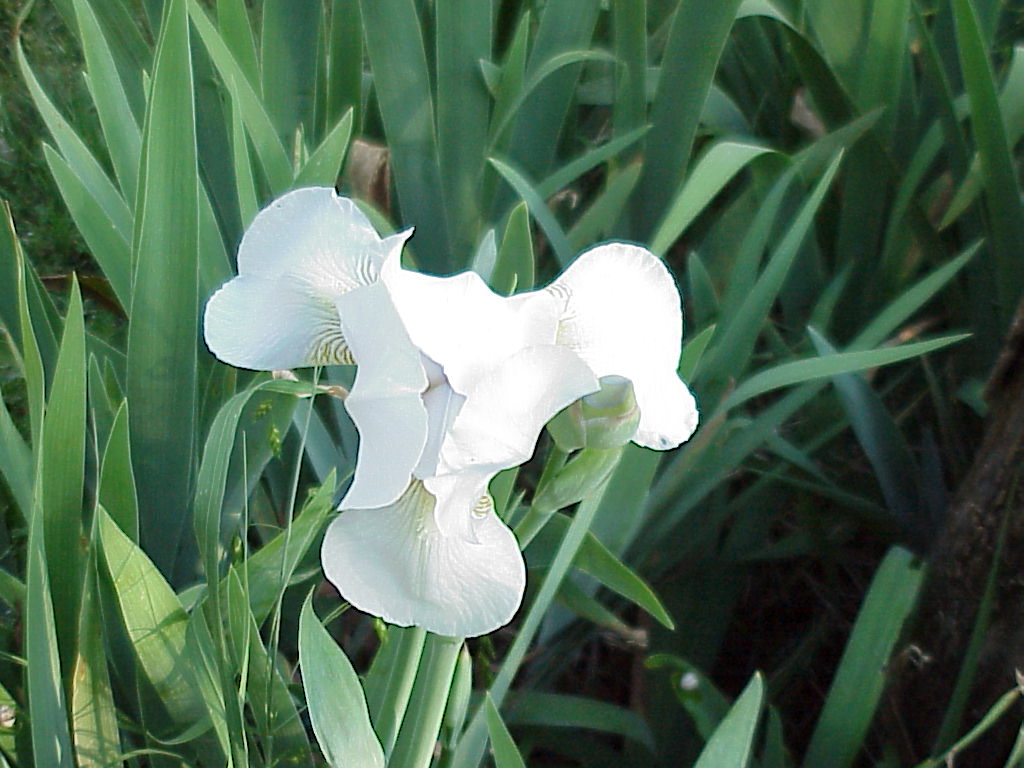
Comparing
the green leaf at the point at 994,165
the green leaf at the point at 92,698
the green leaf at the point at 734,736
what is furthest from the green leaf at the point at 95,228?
the green leaf at the point at 994,165

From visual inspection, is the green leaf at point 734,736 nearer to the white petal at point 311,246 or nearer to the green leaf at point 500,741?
the green leaf at point 500,741

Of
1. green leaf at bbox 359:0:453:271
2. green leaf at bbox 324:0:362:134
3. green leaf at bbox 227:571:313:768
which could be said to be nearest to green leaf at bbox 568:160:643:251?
green leaf at bbox 359:0:453:271

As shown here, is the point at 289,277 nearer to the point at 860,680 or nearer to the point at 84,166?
the point at 84,166

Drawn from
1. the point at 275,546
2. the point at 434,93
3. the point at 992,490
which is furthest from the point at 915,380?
the point at 275,546

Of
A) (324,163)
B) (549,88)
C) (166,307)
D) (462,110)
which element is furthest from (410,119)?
(166,307)

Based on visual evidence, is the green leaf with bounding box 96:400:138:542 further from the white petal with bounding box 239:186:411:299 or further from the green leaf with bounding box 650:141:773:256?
the green leaf with bounding box 650:141:773:256

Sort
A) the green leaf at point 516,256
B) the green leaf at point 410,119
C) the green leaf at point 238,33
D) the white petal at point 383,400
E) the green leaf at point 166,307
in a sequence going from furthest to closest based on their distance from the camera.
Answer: the green leaf at point 410,119, the green leaf at point 238,33, the green leaf at point 516,256, the green leaf at point 166,307, the white petal at point 383,400

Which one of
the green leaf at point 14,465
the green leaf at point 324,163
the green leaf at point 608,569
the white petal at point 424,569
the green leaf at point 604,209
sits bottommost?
the green leaf at point 608,569
